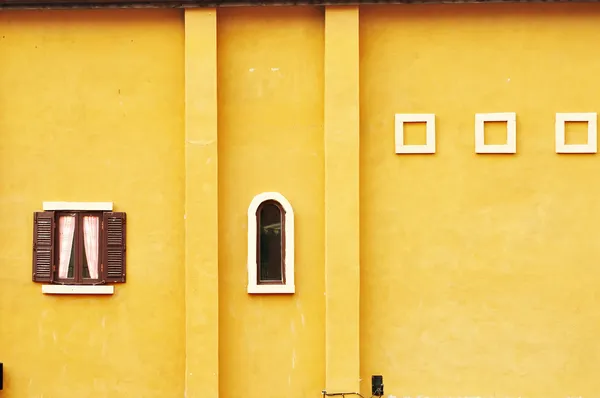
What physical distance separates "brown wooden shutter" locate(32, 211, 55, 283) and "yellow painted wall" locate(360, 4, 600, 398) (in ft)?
11.0

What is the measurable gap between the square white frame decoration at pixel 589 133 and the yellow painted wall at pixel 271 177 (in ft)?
8.20

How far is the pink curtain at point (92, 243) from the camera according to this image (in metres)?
5.90

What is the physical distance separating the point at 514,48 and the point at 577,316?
9.55 ft

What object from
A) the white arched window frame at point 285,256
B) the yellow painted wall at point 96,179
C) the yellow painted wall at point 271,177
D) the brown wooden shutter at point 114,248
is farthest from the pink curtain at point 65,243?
the white arched window frame at point 285,256

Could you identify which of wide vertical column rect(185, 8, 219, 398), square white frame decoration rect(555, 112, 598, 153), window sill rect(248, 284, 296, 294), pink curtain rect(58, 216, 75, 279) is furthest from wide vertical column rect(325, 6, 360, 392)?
pink curtain rect(58, 216, 75, 279)

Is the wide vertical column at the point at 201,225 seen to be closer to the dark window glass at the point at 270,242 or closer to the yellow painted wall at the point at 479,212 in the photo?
the dark window glass at the point at 270,242

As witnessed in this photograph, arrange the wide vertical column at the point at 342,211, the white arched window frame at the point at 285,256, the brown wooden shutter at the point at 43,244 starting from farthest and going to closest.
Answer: the brown wooden shutter at the point at 43,244, the white arched window frame at the point at 285,256, the wide vertical column at the point at 342,211

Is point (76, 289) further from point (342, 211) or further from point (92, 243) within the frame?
point (342, 211)

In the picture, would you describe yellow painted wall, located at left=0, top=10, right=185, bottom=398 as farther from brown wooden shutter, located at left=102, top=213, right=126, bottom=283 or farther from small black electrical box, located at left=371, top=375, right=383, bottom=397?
small black electrical box, located at left=371, top=375, right=383, bottom=397

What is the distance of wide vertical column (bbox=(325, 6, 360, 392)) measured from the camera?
5.64m

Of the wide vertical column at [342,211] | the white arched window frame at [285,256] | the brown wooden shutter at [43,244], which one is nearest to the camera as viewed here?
the wide vertical column at [342,211]

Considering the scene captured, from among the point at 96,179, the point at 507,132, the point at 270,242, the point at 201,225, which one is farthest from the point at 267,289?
the point at 507,132

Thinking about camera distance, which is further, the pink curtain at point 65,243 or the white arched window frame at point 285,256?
the pink curtain at point 65,243

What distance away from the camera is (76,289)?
19.1 ft
